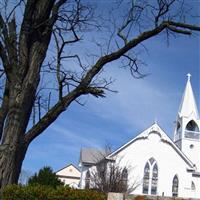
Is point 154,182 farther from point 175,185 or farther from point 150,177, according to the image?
point 175,185

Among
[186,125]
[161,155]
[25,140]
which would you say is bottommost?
[25,140]

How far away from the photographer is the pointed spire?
189ft

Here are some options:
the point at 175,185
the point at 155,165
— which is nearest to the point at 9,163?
the point at 155,165

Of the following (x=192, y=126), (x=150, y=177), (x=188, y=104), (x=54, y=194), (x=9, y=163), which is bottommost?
(x=54, y=194)

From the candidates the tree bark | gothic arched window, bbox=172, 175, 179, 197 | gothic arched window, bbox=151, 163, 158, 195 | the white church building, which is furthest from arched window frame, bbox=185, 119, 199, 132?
the tree bark

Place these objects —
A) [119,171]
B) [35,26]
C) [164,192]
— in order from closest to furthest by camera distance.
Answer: [35,26] → [119,171] → [164,192]

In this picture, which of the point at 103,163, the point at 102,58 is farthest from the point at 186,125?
the point at 102,58

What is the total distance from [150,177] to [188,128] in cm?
1324

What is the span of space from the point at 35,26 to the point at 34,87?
1.46 metres

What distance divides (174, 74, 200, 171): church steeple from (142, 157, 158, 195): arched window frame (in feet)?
28.0

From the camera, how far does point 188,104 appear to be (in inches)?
2314

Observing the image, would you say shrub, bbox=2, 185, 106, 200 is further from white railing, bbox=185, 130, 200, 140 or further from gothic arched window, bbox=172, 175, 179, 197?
white railing, bbox=185, 130, 200, 140

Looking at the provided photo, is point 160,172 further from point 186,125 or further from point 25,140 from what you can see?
point 25,140

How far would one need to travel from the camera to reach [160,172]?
47.8m
